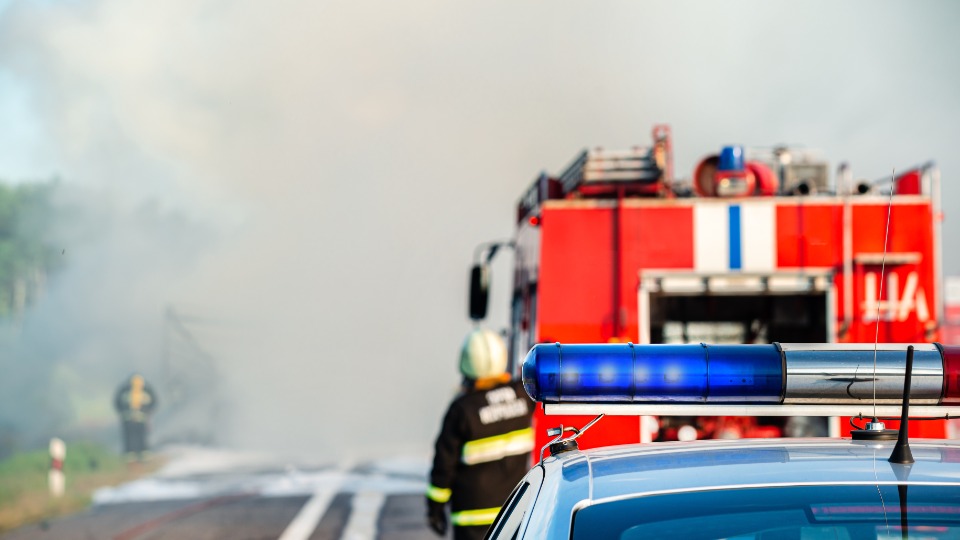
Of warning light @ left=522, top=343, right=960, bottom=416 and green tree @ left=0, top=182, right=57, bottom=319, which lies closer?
warning light @ left=522, top=343, right=960, bottom=416

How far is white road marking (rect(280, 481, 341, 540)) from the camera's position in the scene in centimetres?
1154

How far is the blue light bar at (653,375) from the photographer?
3.12 meters

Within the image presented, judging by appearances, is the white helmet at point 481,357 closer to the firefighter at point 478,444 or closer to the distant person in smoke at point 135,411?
the firefighter at point 478,444

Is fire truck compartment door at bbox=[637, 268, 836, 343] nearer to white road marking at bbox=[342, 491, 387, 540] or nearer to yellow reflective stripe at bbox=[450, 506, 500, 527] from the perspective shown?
yellow reflective stripe at bbox=[450, 506, 500, 527]

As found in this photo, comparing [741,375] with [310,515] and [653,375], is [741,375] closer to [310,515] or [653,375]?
[653,375]

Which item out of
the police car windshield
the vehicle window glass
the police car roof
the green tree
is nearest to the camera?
the police car windshield

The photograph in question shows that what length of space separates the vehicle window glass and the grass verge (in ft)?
36.8

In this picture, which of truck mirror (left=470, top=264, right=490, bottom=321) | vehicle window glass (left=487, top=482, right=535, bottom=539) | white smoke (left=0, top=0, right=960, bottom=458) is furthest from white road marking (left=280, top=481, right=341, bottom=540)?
vehicle window glass (left=487, top=482, right=535, bottom=539)

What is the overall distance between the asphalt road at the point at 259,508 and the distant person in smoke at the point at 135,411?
1734 mm

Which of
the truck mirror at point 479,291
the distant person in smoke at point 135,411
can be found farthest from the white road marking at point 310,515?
the distant person in smoke at point 135,411

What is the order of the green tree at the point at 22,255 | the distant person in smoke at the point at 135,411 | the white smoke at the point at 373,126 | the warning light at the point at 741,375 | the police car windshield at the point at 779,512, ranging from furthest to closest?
the green tree at the point at 22,255 → the distant person in smoke at the point at 135,411 → the white smoke at the point at 373,126 → the warning light at the point at 741,375 → the police car windshield at the point at 779,512

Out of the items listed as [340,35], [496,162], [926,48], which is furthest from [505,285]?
[926,48]

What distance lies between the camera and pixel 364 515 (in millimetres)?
13039

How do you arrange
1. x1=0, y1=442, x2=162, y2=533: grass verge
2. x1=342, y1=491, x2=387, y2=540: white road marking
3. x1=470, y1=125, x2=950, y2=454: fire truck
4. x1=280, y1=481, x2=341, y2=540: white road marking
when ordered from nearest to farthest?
x1=470, y1=125, x2=950, y2=454: fire truck → x1=342, y1=491, x2=387, y2=540: white road marking → x1=280, y1=481, x2=341, y2=540: white road marking → x1=0, y1=442, x2=162, y2=533: grass verge
